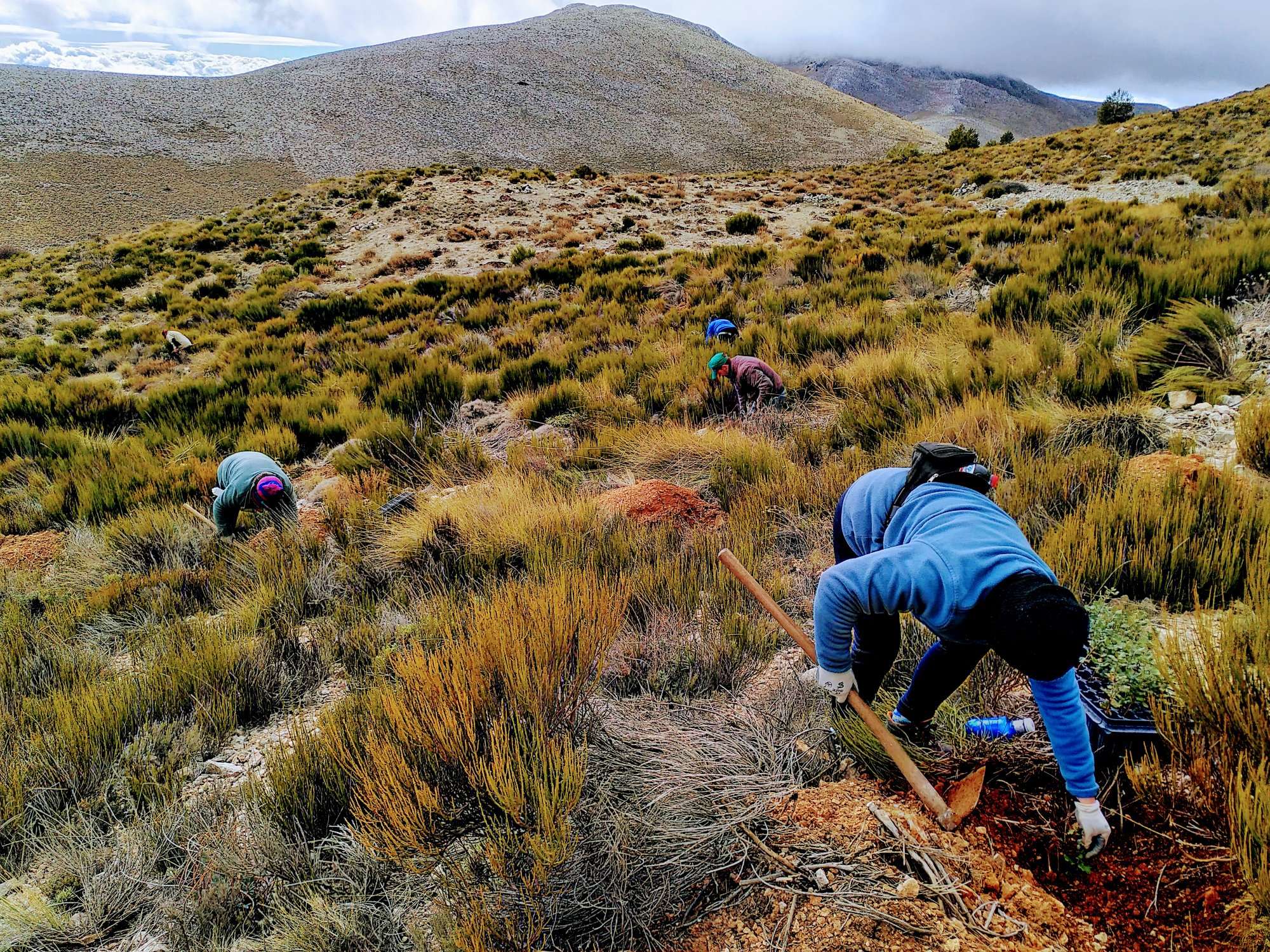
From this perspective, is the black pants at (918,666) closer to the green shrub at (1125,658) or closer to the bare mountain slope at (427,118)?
the green shrub at (1125,658)

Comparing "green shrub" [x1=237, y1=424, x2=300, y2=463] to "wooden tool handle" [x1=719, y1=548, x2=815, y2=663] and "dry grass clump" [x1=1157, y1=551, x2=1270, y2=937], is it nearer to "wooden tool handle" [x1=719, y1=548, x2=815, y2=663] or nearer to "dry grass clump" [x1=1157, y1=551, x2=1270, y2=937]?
"wooden tool handle" [x1=719, y1=548, x2=815, y2=663]

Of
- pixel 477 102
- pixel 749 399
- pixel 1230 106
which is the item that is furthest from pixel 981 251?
pixel 477 102

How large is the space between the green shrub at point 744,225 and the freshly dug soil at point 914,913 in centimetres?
1657

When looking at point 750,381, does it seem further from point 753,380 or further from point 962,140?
point 962,140

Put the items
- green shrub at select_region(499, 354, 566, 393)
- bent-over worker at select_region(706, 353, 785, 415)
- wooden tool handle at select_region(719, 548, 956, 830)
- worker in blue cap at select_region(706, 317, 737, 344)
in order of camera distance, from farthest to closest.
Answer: green shrub at select_region(499, 354, 566, 393) → worker in blue cap at select_region(706, 317, 737, 344) → bent-over worker at select_region(706, 353, 785, 415) → wooden tool handle at select_region(719, 548, 956, 830)

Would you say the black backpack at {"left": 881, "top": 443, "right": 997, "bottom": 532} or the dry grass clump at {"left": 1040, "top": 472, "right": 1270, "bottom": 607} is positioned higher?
the black backpack at {"left": 881, "top": 443, "right": 997, "bottom": 532}

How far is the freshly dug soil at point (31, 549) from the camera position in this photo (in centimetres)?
496

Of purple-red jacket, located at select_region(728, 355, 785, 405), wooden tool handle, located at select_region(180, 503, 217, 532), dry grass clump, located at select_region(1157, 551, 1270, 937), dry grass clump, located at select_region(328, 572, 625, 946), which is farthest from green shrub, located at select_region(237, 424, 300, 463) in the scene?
dry grass clump, located at select_region(1157, 551, 1270, 937)

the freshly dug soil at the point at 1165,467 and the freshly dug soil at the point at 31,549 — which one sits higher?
the freshly dug soil at the point at 1165,467

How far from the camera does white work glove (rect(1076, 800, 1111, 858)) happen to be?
5.02ft

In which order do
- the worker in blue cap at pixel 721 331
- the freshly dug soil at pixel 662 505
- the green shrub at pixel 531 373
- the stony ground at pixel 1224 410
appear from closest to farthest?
the stony ground at pixel 1224 410 < the freshly dug soil at pixel 662 505 < the worker in blue cap at pixel 721 331 < the green shrub at pixel 531 373

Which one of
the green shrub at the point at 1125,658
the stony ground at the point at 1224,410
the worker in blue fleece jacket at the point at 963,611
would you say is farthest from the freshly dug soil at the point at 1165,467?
the worker in blue fleece jacket at the point at 963,611

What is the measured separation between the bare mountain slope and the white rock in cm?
4741

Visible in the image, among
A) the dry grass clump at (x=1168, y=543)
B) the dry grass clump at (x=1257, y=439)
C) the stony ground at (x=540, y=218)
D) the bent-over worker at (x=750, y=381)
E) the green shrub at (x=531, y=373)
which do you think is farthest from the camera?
the stony ground at (x=540, y=218)
